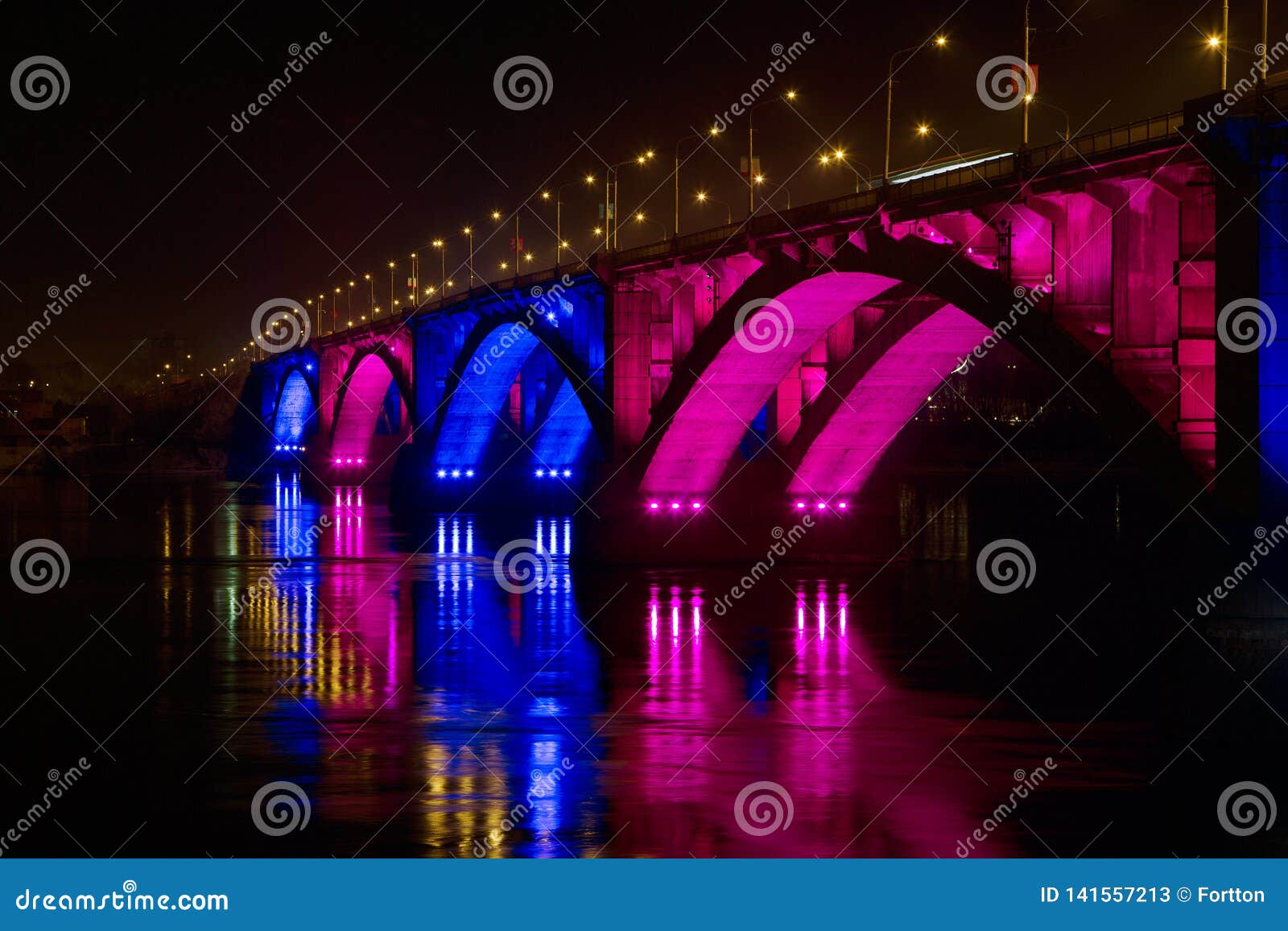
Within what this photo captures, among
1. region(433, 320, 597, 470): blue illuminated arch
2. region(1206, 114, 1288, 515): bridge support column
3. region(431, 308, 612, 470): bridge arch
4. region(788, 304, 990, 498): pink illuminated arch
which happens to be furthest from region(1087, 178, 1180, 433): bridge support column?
region(433, 320, 597, 470): blue illuminated arch

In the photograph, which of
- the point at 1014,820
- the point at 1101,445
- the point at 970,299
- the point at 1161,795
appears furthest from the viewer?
the point at 1101,445

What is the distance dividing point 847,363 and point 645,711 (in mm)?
26660

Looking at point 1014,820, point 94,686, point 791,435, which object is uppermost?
point 791,435

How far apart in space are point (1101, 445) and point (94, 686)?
9523 cm

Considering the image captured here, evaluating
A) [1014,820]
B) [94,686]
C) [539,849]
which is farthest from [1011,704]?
[94,686]

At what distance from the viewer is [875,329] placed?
4669cm

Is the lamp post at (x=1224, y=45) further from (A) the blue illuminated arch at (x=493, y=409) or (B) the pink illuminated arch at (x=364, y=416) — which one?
(B) the pink illuminated arch at (x=364, y=416)

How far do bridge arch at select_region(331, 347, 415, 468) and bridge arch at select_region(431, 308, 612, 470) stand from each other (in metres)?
20.2

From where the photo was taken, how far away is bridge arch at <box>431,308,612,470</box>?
77688mm

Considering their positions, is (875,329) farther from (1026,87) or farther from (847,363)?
(1026,87)

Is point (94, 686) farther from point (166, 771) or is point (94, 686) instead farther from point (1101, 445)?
point (1101, 445)

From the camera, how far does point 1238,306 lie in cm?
2484

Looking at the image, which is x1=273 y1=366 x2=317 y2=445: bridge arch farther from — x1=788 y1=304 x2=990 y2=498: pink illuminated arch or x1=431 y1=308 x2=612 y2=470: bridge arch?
x1=788 y1=304 x2=990 y2=498: pink illuminated arch

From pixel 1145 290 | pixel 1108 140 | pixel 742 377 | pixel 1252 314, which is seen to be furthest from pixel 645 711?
pixel 742 377
